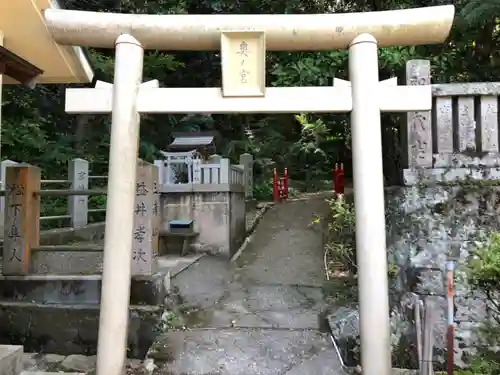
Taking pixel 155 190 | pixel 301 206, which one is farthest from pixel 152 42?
pixel 301 206

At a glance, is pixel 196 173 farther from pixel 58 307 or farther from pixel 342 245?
pixel 58 307

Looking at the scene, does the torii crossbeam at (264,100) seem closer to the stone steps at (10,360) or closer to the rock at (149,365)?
the stone steps at (10,360)

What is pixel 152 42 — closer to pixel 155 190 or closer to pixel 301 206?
pixel 155 190

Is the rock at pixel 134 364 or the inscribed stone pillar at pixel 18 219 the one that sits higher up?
the inscribed stone pillar at pixel 18 219

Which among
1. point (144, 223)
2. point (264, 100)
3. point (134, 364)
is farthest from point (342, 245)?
point (264, 100)

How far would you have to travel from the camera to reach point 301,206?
14.3 metres

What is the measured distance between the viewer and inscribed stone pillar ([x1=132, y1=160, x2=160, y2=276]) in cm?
612

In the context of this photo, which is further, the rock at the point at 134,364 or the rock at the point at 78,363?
the rock at the point at 78,363

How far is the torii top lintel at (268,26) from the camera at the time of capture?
4727mm

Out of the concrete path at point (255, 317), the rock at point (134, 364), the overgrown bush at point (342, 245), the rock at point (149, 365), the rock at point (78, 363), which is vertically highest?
the overgrown bush at point (342, 245)

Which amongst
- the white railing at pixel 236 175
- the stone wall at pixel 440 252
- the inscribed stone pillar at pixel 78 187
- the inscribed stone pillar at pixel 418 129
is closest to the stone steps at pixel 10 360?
the stone wall at pixel 440 252

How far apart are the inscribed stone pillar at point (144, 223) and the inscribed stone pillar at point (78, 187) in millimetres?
5626

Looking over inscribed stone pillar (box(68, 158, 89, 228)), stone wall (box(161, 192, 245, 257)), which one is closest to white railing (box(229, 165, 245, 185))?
stone wall (box(161, 192, 245, 257))

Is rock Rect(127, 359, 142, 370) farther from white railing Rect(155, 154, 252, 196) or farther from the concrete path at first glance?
white railing Rect(155, 154, 252, 196)
